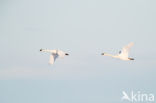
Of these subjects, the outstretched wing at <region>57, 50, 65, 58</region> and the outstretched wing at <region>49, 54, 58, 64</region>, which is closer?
the outstretched wing at <region>57, 50, 65, 58</region>

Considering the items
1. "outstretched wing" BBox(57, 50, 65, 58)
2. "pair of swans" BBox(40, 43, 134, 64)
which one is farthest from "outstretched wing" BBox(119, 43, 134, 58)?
"outstretched wing" BBox(57, 50, 65, 58)

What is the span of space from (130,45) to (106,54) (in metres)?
7.67

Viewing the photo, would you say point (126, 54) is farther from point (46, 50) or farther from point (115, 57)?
point (46, 50)

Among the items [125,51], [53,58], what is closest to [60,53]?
[53,58]

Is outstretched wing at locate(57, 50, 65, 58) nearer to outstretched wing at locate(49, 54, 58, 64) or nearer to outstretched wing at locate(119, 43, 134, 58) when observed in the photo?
outstretched wing at locate(49, 54, 58, 64)

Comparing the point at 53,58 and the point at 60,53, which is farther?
the point at 53,58

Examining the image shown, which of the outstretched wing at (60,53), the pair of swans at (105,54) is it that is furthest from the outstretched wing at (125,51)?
the outstretched wing at (60,53)

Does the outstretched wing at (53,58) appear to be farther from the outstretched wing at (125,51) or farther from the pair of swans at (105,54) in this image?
the outstretched wing at (125,51)

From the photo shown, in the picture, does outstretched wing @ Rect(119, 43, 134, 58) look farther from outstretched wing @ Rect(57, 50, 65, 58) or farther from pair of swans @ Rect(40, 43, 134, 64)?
outstretched wing @ Rect(57, 50, 65, 58)

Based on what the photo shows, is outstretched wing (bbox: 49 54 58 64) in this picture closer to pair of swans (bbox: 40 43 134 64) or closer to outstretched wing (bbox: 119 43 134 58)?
pair of swans (bbox: 40 43 134 64)

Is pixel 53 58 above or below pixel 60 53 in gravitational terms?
below

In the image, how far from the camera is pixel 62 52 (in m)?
195

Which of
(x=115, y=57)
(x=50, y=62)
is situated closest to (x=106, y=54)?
(x=115, y=57)

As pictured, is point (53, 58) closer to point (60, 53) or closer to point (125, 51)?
point (60, 53)
